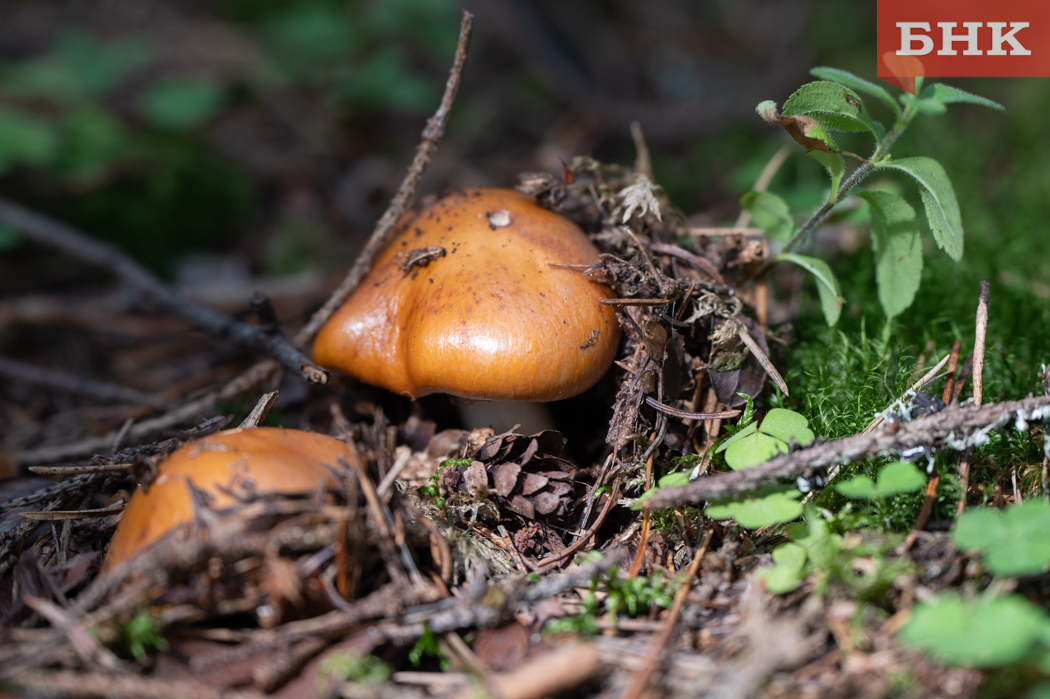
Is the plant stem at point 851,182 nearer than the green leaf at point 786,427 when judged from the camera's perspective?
No

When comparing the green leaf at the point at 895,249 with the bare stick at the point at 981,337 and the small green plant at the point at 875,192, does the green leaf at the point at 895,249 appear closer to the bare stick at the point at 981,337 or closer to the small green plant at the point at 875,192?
the small green plant at the point at 875,192

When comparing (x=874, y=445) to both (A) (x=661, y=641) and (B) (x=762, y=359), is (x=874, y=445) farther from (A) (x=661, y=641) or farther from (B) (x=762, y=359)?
(A) (x=661, y=641)

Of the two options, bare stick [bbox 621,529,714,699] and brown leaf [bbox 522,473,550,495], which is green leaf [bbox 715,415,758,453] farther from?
brown leaf [bbox 522,473,550,495]

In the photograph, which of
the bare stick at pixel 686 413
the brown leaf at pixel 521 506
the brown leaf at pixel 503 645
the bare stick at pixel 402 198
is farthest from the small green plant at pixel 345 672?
the bare stick at pixel 402 198

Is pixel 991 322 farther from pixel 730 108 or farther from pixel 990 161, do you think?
pixel 730 108

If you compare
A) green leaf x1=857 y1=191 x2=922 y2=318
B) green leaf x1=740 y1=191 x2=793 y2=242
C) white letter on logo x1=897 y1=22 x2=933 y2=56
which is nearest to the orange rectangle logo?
white letter on logo x1=897 y1=22 x2=933 y2=56

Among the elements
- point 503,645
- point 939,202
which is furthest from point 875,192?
point 503,645

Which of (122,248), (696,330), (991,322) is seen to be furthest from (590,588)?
(122,248)
